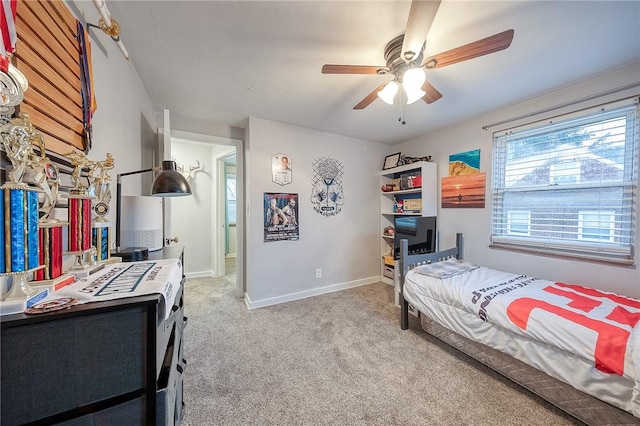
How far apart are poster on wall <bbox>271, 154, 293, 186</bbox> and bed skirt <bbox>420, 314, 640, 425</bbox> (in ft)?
7.62

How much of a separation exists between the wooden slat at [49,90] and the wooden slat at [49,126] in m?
0.05

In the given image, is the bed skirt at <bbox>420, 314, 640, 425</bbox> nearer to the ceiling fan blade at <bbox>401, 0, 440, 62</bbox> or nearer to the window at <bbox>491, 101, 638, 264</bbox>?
the window at <bbox>491, 101, 638, 264</bbox>

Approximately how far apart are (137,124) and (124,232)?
3.49 ft

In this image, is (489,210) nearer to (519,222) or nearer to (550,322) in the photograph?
(519,222)

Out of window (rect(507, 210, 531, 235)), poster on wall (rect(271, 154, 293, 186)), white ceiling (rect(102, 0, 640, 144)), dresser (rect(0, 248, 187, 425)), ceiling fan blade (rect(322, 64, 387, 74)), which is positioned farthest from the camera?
poster on wall (rect(271, 154, 293, 186))

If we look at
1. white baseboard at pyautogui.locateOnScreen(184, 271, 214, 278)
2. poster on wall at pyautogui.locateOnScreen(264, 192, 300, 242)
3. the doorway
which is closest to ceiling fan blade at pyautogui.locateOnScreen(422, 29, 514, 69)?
poster on wall at pyautogui.locateOnScreen(264, 192, 300, 242)

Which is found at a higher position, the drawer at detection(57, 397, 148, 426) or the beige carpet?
the drawer at detection(57, 397, 148, 426)

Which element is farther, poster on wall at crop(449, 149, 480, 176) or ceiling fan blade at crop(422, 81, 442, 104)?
poster on wall at crop(449, 149, 480, 176)

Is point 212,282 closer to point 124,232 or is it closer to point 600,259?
point 124,232

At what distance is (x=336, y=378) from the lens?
162cm

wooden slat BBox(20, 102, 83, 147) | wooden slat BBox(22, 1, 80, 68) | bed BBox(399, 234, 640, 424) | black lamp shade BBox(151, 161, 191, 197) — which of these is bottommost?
bed BBox(399, 234, 640, 424)

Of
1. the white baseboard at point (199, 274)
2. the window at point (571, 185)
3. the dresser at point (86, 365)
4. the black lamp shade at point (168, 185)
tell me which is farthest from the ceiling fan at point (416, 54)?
the white baseboard at point (199, 274)

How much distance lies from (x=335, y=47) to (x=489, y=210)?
2350mm

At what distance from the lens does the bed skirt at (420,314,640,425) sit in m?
1.16
